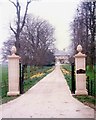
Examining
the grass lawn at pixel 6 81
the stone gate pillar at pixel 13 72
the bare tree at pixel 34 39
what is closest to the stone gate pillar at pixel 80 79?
the stone gate pillar at pixel 13 72

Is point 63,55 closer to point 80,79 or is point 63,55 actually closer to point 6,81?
point 6,81

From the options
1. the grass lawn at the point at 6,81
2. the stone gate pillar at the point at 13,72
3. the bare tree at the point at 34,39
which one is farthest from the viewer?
the bare tree at the point at 34,39

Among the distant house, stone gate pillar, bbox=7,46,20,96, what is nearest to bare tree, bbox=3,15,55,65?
the distant house

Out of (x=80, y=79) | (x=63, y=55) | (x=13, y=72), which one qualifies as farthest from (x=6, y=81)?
(x=63, y=55)

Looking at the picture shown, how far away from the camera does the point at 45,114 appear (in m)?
6.21

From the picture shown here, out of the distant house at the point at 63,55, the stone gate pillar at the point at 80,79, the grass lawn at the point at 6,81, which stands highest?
the distant house at the point at 63,55

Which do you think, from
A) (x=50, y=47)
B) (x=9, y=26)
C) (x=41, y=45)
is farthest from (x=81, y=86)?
(x=50, y=47)

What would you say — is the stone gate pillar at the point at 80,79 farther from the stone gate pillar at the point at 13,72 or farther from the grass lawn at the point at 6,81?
the grass lawn at the point at 6,81

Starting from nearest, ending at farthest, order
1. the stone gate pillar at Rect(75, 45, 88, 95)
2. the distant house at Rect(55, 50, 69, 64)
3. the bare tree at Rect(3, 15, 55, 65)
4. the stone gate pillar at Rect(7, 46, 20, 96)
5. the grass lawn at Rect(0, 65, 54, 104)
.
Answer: the grass lawn at Rect(0, 65, 54, 104)
the stone gate pillar at Rect(75, 45, 88, 95)
the stone gate pillar at Rect(7, 46, 20, 96)
the bare tree at Rect(3, 15, 55, 65)
the distant house at Rect(55, 50, 69, 64)

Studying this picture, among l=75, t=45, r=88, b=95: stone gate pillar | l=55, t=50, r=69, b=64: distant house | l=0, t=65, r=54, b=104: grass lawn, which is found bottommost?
l=0, t=65, r=54, b=104: grass lawn

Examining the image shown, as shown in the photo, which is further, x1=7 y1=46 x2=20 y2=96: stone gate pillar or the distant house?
the distant house

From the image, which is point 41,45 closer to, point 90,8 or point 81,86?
point 90,8

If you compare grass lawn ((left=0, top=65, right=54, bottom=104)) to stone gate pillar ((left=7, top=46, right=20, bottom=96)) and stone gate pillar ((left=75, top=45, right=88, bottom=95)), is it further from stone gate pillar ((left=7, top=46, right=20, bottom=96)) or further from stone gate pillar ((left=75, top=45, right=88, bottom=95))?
stone gate pillar ((left=75, top=45, right=88, bottom=95))

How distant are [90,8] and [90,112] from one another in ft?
45.5
